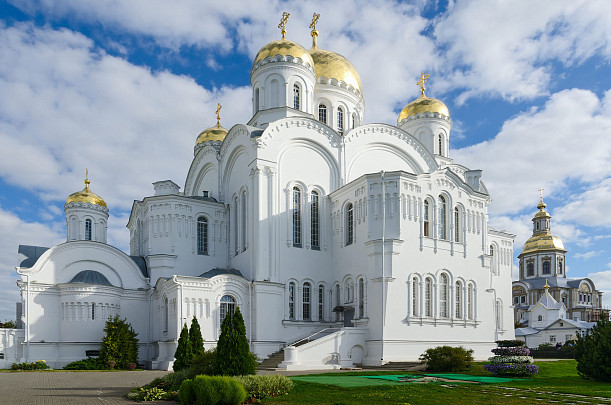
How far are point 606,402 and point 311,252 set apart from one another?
19.1m

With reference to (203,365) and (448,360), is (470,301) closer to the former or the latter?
(448,360)

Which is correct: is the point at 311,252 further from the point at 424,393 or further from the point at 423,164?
the point at 424,393

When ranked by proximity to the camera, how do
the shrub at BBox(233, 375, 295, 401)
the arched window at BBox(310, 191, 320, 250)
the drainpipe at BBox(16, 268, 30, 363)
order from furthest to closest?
1. the arched window at BBox(310, 191, 320, 250)
2. the drainpipe at BBox(16, 268, 30, 363)
3. the shrub at BBox(233, 375, 295, 401)

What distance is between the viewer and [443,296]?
95.0 ft

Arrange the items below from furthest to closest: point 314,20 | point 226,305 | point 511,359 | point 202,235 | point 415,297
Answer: point 314,20 → point 202,235 → point 226,305 → point 415,297 → point 511,359

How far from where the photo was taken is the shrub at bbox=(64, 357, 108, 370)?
2789 centimetres

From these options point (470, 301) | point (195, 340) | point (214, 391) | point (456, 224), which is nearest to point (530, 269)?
point (470, 301)

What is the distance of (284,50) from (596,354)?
2407 cm

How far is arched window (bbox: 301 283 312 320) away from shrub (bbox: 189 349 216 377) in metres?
13.4

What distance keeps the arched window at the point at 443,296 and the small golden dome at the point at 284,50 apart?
50.7 ft

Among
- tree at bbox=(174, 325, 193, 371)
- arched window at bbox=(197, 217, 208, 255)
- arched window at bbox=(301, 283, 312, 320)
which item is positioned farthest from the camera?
arched window at bbox=(197, 217, 208, 255)

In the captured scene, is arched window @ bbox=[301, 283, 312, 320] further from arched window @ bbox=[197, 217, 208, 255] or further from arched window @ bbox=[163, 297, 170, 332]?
arched window @ bbox=[163, 297, 170, 332]

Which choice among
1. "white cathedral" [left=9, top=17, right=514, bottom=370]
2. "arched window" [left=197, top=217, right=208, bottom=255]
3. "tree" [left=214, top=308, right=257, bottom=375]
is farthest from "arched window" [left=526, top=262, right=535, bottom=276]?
"tree" [left=214, top=308, right=257, bottom=375]

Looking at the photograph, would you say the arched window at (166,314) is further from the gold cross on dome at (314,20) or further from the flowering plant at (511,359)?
the gold cross on dome at (314,20)
